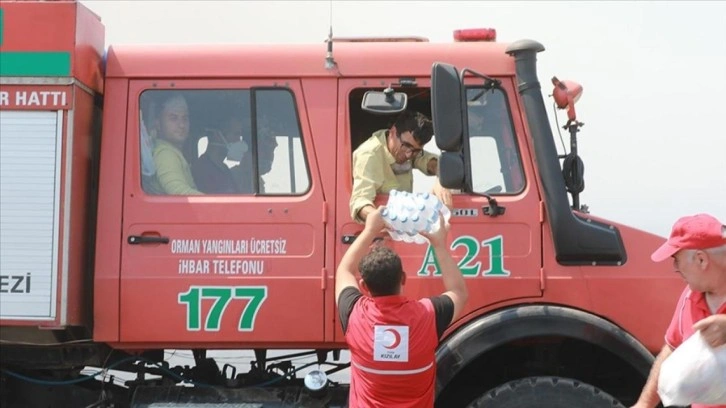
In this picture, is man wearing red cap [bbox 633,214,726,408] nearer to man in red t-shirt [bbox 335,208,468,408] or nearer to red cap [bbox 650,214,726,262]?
red cap [bbox 650,214,726,262]

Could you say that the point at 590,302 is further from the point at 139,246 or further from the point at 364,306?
the point at 139,246

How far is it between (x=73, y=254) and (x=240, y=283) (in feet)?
2.89

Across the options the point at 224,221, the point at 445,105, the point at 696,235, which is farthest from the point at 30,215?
→ the point at 696,235

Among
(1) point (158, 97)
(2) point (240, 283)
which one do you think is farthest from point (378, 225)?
(1) point (158, 97)

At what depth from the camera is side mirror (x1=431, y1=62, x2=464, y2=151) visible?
455cm

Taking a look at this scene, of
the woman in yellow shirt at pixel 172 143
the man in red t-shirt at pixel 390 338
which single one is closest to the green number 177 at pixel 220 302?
the woman in yellow shirt at pixel 172 143

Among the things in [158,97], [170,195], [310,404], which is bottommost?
[310,404]

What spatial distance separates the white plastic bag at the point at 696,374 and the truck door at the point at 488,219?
1.34m

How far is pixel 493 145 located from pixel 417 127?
1.36 feet

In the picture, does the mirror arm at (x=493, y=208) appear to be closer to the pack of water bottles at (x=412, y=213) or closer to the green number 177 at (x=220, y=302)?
the pack of water bottles at (x=412, y=213)

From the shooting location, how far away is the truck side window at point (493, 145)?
4902 mm

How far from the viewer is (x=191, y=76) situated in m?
5.02

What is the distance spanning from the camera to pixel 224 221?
16.0ft

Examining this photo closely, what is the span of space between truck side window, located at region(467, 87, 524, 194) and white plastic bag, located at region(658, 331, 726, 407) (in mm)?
1583
